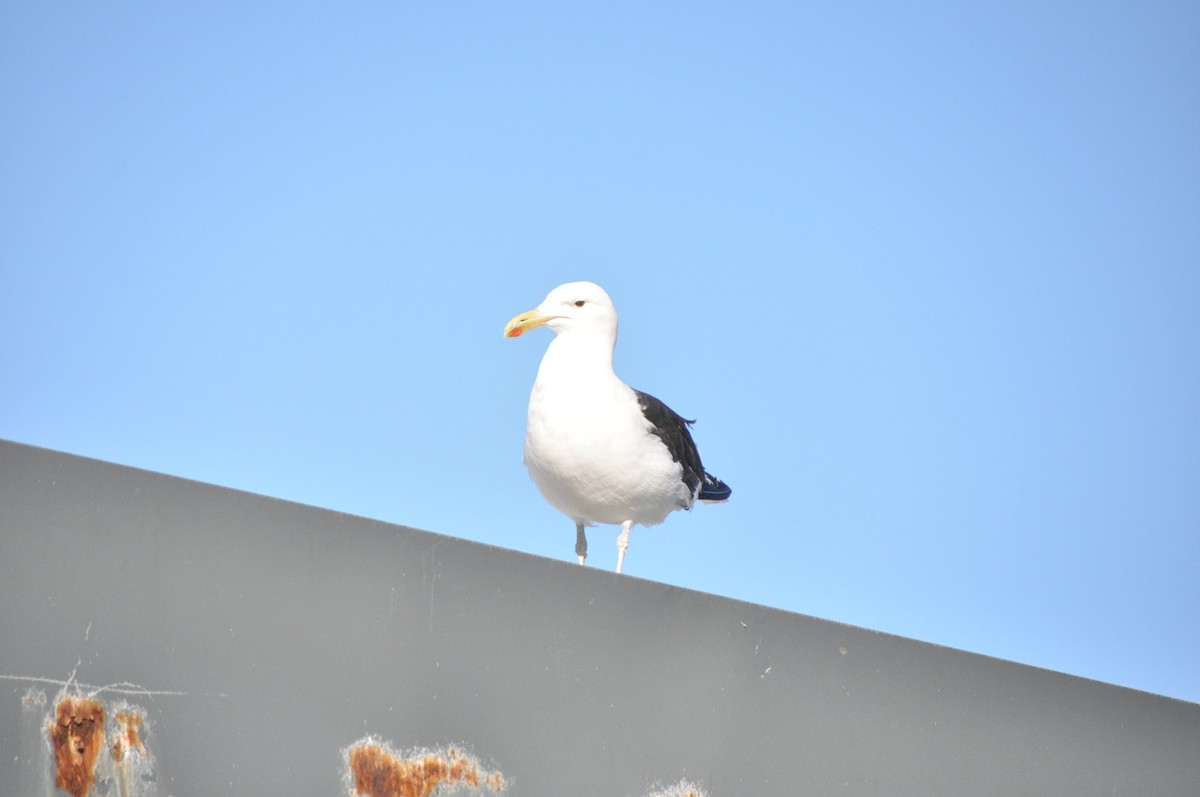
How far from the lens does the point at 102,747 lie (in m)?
2.88

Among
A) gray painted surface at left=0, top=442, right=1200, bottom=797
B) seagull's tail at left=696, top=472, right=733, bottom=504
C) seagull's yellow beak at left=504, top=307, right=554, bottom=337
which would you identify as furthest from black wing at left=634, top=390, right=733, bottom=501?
gray painted surface at left=0, top=442, right=1200, bottom=797

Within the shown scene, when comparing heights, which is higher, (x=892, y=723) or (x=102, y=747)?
(x=892, y=723)

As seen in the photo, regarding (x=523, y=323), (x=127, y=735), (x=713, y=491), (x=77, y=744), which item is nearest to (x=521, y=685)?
(x=127, y=735)

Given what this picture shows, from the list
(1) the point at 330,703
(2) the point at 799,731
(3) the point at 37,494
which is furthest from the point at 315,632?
(2) the point at 799,731

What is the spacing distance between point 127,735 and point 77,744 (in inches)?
4.8

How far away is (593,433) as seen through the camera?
6.06m

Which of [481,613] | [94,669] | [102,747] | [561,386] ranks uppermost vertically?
[561,386]

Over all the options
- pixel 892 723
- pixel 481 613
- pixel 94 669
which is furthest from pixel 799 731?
pixel 94 669

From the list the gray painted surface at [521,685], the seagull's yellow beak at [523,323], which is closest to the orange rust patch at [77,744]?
the gray painted surface at [521,685]

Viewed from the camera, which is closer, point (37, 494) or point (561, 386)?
point (37, 494)

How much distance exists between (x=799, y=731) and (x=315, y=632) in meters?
1.18

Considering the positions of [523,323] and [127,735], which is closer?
[127,735]

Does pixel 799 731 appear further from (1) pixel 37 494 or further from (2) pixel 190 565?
(1) pixel 37 494

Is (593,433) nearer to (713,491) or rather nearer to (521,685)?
(713,491)
